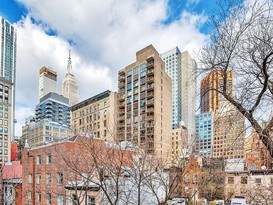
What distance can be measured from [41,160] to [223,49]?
22.2 meters

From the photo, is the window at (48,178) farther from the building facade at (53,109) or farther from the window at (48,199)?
the building facade at (53,109)

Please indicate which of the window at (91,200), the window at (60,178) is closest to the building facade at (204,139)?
the window at (91,200)

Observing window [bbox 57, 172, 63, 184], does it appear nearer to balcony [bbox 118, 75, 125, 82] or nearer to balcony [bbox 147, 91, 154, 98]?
balcony [bbox 147, 91, 154, 98]

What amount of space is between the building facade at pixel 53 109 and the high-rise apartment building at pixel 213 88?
136 m

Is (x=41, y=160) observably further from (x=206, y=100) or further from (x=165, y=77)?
(x=165, y=77)

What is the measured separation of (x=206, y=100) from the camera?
7641 millimetres

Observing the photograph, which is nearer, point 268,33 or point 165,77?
point 268,33

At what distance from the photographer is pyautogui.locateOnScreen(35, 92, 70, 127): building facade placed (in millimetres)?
140750

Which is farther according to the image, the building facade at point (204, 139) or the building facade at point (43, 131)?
the building facade at point (43, 131)

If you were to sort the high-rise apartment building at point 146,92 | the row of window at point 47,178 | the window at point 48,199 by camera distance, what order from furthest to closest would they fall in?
1. the high-rise apartment building at point 146,92
2. the window at point 48,199
3. the row of window at point 47,178

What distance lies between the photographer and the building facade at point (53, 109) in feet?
462

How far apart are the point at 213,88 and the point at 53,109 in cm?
14477

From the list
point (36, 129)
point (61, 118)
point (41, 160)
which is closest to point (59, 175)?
point (41, 160)

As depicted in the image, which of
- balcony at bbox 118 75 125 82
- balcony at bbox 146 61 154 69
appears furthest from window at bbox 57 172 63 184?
balcony at bbox 118 75 125 82
